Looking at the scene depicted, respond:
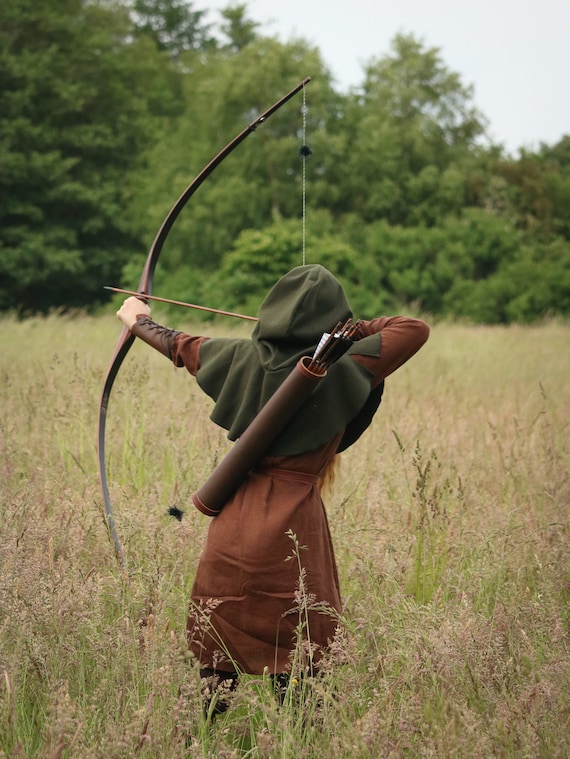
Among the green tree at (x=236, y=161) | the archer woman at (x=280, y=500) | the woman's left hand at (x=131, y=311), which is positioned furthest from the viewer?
the green tree at (x=236, y=161)

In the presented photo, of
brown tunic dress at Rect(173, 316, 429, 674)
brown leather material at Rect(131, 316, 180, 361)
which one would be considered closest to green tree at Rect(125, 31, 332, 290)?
brown leather material at Rect(131, 316, 180, 361)

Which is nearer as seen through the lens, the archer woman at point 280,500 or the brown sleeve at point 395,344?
the archer woman at point 280,500

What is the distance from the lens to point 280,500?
2604mm

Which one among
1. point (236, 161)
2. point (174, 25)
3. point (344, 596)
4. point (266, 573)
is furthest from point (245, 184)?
point (266, 573)

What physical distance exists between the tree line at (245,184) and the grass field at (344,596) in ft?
56.6

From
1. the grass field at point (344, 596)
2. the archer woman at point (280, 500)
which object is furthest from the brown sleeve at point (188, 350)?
the grass field at point (344, 596)

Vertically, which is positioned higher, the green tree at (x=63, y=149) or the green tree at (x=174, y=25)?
the green tree at (x=174, y=25)

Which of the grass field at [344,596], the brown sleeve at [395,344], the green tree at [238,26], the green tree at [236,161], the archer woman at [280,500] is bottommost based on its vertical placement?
the grass field at [344,596]

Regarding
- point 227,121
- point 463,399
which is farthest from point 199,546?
point 227,121

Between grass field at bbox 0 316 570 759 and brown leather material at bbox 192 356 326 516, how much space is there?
314 mm

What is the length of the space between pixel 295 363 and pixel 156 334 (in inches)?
22.6

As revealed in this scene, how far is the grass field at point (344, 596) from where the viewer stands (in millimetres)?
2172

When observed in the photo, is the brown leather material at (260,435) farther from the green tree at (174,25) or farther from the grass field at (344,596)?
the green tree at (174,25)

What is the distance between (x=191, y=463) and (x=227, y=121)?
2235 cm
